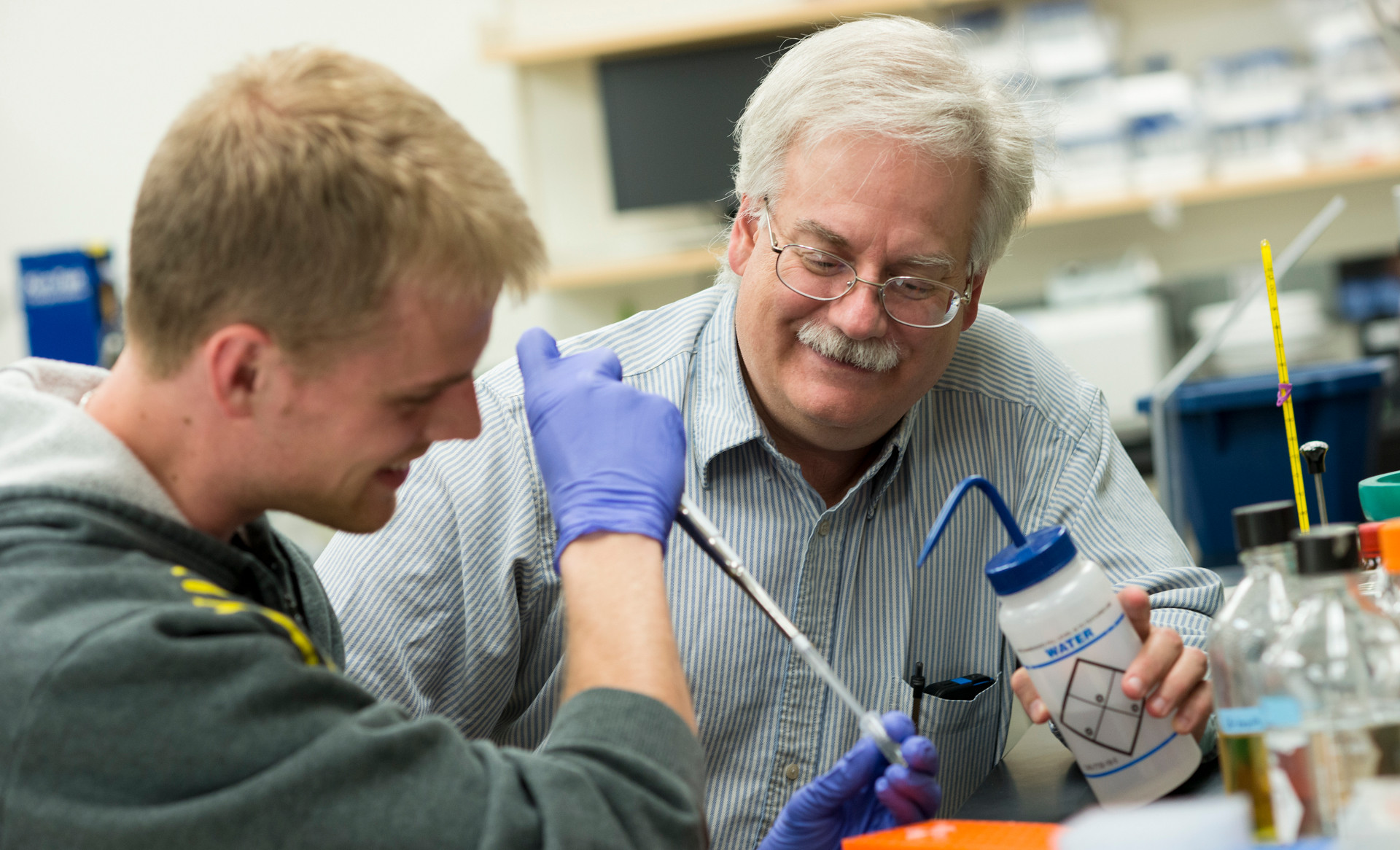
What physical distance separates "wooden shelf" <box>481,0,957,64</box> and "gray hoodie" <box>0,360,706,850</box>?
2848 millimetres

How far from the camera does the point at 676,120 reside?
3510 millimetres

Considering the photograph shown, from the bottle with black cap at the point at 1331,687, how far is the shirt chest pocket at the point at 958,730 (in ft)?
1.84

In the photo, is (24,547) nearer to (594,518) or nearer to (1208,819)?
(594,518)

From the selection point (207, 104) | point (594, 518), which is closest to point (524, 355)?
point (594, 518)

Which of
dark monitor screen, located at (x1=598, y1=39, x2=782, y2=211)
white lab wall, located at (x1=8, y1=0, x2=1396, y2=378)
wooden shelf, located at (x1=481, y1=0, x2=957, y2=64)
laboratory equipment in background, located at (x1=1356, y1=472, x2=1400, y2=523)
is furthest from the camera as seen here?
white lab wall, located at (x1=8, y1=0, x2=1396, y2=378)

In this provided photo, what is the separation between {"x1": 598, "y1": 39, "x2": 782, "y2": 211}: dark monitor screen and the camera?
11.4 feet

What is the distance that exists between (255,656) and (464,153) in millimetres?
322

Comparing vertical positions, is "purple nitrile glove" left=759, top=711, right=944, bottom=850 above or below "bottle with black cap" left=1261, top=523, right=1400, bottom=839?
below

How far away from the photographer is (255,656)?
0.64 meters

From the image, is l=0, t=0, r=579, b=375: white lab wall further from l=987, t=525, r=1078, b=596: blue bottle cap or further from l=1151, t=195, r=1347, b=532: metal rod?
l=987, t=525, r=1078, b=596: blue bottle cap

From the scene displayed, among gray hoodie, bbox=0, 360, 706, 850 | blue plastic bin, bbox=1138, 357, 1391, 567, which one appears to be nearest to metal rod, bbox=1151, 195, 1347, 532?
blue plastic bin, bbox=1138, 357, 1391, 567

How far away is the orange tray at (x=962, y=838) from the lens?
69 cm

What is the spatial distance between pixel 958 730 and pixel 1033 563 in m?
0.49

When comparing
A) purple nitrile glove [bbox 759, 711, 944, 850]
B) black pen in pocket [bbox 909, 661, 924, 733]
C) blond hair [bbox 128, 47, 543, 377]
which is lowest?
black pen in pocket [bbox 909, 661, 924, 733]
